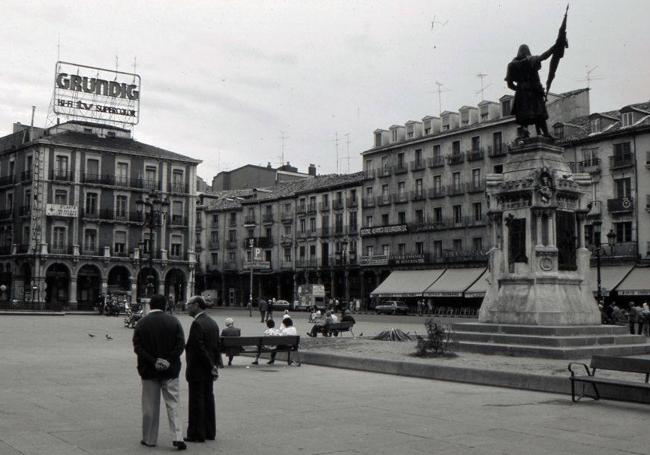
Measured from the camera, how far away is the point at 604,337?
16.3 meters

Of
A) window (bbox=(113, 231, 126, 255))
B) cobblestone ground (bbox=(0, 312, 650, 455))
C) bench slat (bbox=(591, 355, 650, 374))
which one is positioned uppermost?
window (bbox=(113, 231, 126, 255))

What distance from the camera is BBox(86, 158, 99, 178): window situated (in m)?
66.7

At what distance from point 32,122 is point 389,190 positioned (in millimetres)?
34476

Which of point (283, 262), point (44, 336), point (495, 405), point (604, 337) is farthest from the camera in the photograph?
point (283, 262)

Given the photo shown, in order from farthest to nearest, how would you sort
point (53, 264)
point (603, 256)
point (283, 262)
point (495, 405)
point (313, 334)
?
point (283, 262), point (53, 264), point (603, 256), point (313, 334), point (495, 405)

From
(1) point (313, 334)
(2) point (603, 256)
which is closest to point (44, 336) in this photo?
(1) point (313, 334)

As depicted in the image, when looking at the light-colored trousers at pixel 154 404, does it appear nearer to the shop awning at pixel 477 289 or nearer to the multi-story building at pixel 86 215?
the shop awning at pixel 477 289

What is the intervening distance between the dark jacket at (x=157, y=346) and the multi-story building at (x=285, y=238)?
182 feet

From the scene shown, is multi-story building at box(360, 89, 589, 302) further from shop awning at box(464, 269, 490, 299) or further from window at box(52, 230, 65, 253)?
window at box(52, 230, 65, 253)

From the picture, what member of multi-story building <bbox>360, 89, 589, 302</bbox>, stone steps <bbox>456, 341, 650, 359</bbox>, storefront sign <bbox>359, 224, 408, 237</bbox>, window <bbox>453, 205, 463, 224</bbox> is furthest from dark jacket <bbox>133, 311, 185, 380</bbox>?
storefront sign <bbox>359, 224, 408, 237</bbox>

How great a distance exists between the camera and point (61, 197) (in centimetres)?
6500

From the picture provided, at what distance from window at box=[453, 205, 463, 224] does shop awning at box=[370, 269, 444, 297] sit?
168 inches

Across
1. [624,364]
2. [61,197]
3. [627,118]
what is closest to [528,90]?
[624,364]

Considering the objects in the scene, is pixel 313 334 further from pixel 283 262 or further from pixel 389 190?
pixel 283 262
